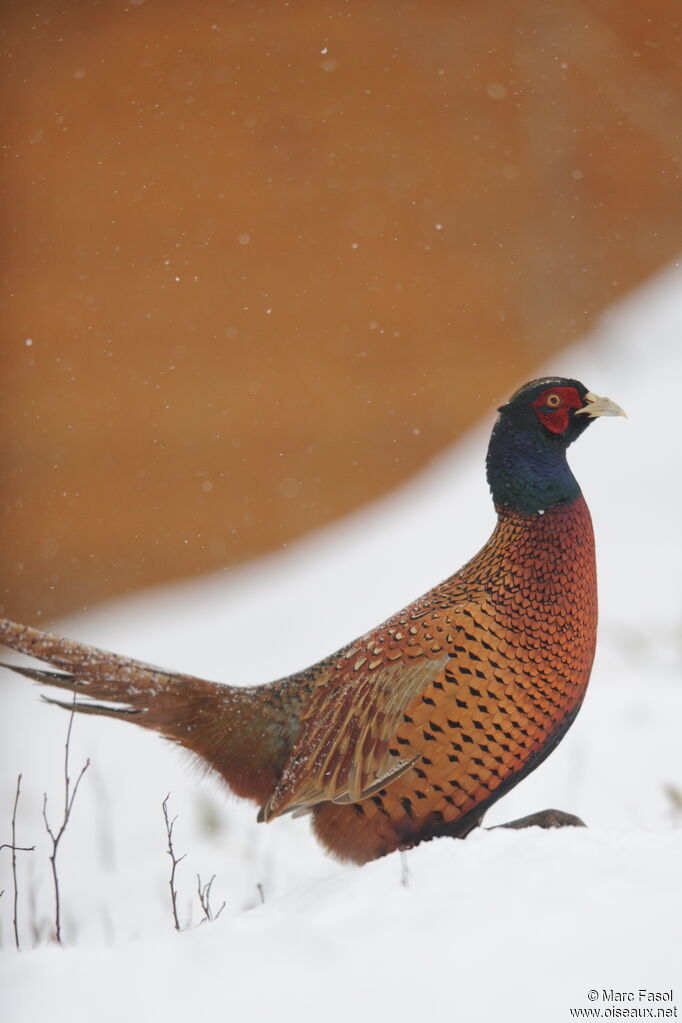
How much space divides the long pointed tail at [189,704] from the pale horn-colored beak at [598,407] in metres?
0.58

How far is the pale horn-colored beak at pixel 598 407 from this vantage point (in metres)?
1.45

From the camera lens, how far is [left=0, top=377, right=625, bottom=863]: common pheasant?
4.50 ft

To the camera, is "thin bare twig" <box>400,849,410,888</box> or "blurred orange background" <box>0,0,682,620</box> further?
"blurred orange background" <box>0,0,682,620</box>

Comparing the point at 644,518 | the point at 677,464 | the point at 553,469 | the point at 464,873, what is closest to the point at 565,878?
the point at 464,873

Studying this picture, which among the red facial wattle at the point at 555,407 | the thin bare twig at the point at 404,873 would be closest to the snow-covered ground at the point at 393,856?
the thin bare twig at the point at 404,873

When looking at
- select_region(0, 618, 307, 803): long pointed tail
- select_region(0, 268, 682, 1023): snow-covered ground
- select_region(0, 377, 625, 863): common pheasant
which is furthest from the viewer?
select_region(0, 618, 307, 803): long pointed tail

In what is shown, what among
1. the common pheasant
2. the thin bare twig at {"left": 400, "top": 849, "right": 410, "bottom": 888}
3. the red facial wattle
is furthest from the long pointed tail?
the red facial wattle

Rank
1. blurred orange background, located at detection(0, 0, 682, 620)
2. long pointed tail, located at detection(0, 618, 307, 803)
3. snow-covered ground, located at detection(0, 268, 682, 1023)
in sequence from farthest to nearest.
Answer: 1. blurred orange background, located at detection(0, 0, 682, 620)
2. long pointed tail, located at detection(0, 618, 307, 803)
3. snow-covered ground, located at detection(0, 268, 682, 1023)

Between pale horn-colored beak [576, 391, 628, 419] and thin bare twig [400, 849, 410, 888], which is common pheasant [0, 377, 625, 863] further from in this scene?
thin bare twig [400, 849, 410, 888]

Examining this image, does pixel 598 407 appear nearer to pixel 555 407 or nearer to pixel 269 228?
pixel 555 407
